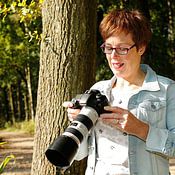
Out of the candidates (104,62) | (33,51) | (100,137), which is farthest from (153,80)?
(33,51)

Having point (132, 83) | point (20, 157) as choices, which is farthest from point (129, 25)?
point (20, 157)

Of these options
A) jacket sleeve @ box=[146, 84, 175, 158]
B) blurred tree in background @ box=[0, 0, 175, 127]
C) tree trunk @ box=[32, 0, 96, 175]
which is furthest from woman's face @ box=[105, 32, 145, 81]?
blurred tree in background @ box=[0, 0, 175, 127]

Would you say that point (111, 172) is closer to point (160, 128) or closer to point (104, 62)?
point (160, 128)

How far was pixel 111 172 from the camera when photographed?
2391 millimetres

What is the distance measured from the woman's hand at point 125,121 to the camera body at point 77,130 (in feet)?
0.23

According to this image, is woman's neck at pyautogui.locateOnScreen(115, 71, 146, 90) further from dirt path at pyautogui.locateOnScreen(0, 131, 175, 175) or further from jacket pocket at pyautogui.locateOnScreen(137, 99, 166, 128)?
dirt path at pyautogui.locateOnScreen(0, 131, 175, 175)

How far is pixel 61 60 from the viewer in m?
3.74

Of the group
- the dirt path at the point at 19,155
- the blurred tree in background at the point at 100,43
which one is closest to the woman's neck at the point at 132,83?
the dirt path at the point at 19,155

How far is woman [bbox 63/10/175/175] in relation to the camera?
2.35 metres

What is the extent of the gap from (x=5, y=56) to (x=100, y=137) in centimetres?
1778

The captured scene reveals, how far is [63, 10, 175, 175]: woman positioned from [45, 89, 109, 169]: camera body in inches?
2.4

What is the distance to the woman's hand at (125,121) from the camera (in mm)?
2244

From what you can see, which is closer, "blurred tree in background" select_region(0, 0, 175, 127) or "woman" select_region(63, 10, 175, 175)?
"woman" select_region(63, 10, 175, 175)

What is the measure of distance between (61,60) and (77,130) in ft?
5.15
